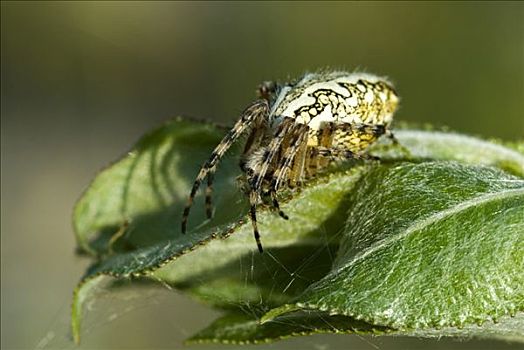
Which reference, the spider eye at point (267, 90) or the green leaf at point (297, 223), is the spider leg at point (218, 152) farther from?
the spider eye at point (267, 90)

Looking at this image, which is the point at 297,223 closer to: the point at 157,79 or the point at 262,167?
the point at 262,167

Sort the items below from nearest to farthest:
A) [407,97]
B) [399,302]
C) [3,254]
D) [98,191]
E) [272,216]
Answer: [399,302]
[272,216]
[98,191]
[407,97]
[3,254]

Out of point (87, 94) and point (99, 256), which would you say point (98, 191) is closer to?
point (99, 256)

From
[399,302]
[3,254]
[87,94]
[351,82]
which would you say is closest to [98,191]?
[351,82]

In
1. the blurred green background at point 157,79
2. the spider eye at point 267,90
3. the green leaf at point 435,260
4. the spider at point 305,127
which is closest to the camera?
the green leaf at point 435,260

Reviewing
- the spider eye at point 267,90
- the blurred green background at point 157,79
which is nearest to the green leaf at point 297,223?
the spider eye at point 267,90

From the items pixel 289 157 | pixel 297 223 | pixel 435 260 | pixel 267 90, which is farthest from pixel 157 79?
pixel 435 260

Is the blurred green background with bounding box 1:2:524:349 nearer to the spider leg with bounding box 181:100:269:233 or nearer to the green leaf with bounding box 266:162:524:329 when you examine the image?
the spider leg with bounding box 181:100:269:233

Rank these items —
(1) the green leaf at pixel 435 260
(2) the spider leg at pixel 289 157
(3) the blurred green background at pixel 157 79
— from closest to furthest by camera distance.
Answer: (1) the green leaf at pixel 435 260, (2) the spider leg at pixel 289 157, (3) the blurred green background at pixel 157 79
